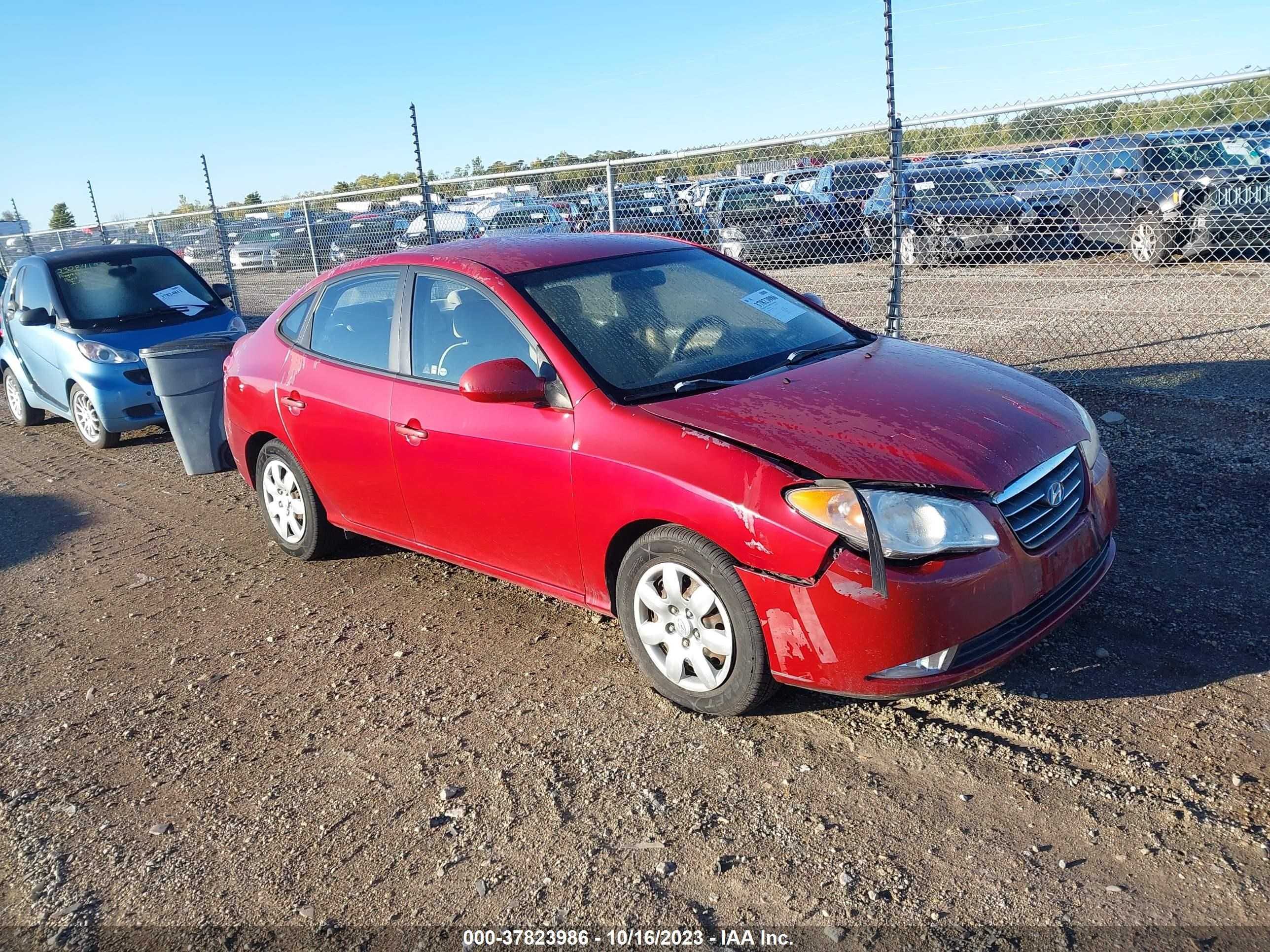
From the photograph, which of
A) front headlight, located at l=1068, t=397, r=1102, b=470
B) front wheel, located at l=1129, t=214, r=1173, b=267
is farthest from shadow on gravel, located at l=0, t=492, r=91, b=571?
front wheel, located at l=1129, t=214, r=1173, b=267

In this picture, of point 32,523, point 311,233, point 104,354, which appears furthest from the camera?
point 311,233

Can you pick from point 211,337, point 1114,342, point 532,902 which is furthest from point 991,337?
point 532,902

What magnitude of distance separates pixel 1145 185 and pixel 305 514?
32.0 feet

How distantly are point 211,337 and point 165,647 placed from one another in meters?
3.42

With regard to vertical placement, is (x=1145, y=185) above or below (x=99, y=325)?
above

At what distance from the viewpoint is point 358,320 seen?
5.03 m

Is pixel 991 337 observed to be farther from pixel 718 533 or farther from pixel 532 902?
pixel 532 902

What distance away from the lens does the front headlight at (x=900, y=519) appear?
10.4 ft

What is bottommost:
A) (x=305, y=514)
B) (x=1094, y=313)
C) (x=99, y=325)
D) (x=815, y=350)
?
(x=1094, y=313)

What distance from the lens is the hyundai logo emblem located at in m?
3.48

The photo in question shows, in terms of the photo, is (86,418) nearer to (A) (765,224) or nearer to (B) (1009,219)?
(A) (765,224)

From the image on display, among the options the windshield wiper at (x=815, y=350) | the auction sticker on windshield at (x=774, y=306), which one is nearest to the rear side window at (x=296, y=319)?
the auction sticker on windshield at (x=774, y=306)

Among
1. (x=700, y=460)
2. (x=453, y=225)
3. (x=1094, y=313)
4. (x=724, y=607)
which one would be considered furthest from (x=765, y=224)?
(x=724, y=607)

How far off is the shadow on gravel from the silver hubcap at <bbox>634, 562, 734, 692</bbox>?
14.7ft
